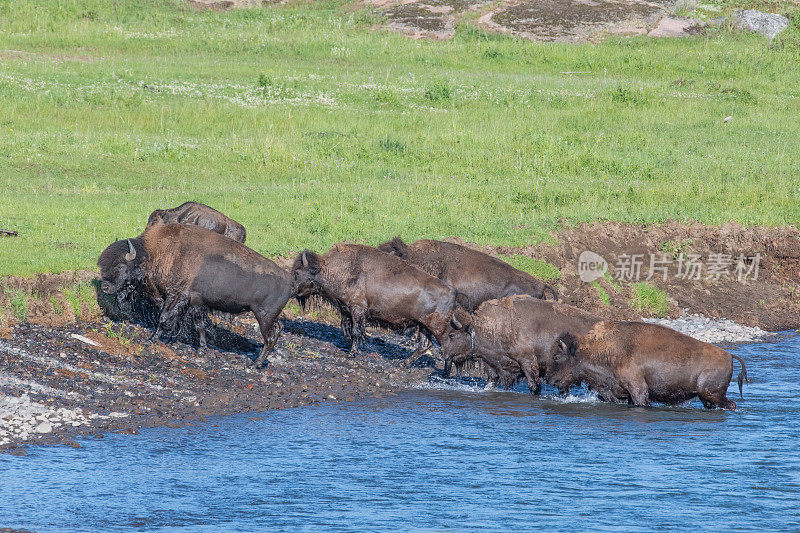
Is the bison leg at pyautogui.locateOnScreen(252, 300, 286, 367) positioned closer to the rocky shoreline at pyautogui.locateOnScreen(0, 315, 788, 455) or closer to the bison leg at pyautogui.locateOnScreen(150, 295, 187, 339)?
the rocky shoreline at pyautogui.locateOnScreen(0, 315, 788, 455)

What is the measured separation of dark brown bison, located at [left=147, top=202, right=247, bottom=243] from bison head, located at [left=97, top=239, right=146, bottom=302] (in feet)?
5.87

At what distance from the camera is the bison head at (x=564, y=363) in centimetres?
1248

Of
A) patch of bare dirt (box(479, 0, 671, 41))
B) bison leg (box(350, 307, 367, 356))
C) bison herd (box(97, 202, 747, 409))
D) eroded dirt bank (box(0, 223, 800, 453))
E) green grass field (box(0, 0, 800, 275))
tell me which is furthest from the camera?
patch of bare dirt (box(479, 0, 671, 41))

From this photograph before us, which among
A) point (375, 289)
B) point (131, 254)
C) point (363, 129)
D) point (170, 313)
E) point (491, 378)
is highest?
point (363, 129)

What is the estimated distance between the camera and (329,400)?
1215 cm

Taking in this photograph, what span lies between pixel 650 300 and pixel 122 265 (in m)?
8.96

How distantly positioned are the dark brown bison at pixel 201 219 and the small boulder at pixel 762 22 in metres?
26.9

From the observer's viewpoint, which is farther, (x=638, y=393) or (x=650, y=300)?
(x=650, y=300)

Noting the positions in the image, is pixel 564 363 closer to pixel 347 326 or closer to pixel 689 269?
pixel 347 326

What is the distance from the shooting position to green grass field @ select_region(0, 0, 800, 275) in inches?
715

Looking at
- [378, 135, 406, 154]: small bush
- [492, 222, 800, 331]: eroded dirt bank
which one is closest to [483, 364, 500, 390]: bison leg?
[492, 222, 800, 331]: eroded dirt bank

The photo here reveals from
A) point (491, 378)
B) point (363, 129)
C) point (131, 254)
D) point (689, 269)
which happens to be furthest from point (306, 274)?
point (363, 129)

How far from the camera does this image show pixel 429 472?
9852 millimetres

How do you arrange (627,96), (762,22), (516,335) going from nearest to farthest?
(516,335)
(627,96)
(762,22)
